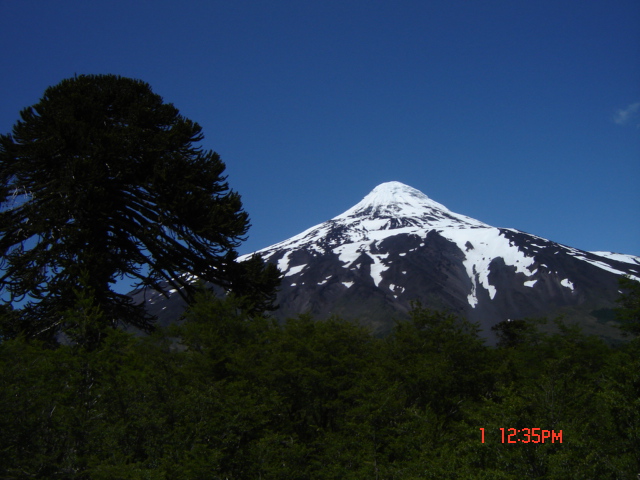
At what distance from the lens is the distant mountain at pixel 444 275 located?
114 metres

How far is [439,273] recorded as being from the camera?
448 feet

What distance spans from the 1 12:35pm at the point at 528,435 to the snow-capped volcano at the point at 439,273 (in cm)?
9285

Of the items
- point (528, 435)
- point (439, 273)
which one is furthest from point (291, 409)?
point (439, 273)

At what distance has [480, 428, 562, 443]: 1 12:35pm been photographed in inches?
303

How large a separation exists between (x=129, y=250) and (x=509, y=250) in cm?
14612

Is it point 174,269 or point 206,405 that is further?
point 174,269

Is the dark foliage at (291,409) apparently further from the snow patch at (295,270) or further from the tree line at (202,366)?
the snow patch at (295,270)

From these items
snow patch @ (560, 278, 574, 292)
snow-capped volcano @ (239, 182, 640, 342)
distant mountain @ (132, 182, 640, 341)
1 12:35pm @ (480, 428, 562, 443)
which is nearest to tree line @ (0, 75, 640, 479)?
1 12:35pm @ (480, 428, 562, 443)

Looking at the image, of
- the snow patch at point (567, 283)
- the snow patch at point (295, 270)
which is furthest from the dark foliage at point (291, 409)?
the snow patch at point (567, 283)

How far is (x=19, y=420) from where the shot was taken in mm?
7234

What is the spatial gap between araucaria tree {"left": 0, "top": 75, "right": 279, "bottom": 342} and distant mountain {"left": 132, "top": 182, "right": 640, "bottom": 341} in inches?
3203

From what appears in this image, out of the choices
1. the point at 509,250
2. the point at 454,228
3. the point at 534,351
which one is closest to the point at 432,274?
the point at 509,250

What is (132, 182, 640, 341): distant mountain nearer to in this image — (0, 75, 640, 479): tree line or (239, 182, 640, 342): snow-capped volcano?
(239, 182, 640, 342): snow-capped volcano

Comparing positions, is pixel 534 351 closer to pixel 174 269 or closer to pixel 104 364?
pixel 174 269
